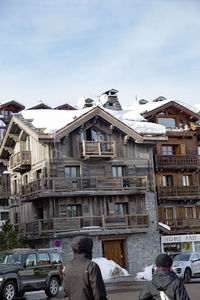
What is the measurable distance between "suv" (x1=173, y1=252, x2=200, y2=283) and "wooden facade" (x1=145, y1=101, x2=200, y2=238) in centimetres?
1343

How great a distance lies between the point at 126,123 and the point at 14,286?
24.3m

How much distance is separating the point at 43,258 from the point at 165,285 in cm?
1521

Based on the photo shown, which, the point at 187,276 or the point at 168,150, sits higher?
the point at 168,150

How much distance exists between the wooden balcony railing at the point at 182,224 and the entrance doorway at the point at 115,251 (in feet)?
17.3

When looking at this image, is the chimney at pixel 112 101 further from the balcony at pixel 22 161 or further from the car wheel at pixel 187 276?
the car wheel at pixel 187 276

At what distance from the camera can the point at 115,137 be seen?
127 ft

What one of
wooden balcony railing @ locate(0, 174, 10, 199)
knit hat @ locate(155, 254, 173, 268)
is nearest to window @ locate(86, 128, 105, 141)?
wooden balcony railing @ locate(0, 174, 10, 199)

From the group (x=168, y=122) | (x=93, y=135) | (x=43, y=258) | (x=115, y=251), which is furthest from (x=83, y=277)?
(x=168, y=122)

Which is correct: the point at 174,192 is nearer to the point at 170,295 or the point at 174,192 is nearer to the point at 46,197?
the point at 46,197

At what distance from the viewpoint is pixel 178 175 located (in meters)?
42.5

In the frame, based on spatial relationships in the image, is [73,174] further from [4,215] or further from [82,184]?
[4,215]

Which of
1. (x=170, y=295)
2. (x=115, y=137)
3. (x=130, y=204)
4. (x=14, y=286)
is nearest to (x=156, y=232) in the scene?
(x=130, y=204)

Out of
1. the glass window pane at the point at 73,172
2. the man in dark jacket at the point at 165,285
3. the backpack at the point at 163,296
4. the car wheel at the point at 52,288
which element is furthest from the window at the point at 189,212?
the backpack at the point at 163,296

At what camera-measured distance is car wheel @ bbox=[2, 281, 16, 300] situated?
17328mm
